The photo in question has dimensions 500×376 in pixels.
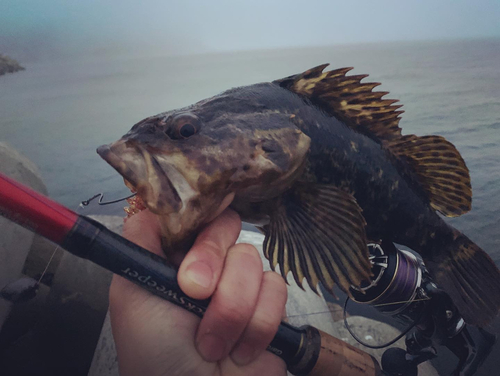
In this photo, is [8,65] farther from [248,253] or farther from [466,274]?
[466,274]

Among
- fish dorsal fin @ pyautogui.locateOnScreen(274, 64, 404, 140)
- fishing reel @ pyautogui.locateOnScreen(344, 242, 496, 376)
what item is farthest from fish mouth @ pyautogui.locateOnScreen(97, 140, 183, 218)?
fishing reel @ pyautogui.locateOnScreen(344, 242, 496, 376)

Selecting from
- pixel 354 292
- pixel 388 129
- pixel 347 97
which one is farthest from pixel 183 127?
pixel 354 292

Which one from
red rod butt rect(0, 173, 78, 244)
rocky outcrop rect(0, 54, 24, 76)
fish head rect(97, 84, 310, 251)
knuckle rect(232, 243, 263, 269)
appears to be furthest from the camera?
rocky outcrop rect(0, 54, 24, 76)

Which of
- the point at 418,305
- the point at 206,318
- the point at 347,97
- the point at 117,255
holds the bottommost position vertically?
the point at 418,305

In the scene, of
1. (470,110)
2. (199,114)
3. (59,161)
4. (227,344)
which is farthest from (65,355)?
(470,110)

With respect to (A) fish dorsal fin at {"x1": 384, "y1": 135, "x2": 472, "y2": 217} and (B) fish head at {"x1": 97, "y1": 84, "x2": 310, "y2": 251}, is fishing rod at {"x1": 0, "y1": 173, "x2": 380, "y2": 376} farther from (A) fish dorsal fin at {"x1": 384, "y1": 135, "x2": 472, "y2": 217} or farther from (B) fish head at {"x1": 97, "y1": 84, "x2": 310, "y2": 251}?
(A) fish dorsal fin at {"x1": 384, "y1": 135, "x2": 472, "y2": 217}

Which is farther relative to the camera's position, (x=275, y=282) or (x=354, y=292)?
(x=354, y=292)

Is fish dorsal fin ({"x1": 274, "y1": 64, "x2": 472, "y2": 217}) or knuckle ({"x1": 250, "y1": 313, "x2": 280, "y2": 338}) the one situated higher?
fish dorsal fin ({"x1": 274, "y1": 64, "x2": 472, "y2": 217})
